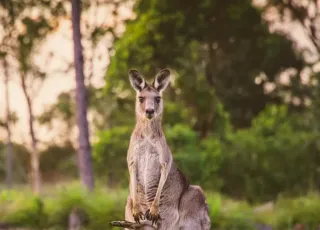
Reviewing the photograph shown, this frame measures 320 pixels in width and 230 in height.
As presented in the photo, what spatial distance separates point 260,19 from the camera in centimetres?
2612

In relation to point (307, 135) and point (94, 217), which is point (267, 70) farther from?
point (94, 217)

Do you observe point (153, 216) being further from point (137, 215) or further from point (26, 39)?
point (26, 39)

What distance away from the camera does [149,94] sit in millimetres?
6762

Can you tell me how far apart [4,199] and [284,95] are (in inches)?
667

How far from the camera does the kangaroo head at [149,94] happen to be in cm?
670

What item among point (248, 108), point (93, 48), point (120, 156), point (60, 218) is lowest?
point (60, 218)

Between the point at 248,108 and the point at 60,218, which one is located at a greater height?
the point at 248,108

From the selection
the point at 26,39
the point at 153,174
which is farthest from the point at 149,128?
the point at 26,39

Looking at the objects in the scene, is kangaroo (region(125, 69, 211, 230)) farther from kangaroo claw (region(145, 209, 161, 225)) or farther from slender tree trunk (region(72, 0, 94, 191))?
slender tree trunk (region(72, 0, 94, 191))

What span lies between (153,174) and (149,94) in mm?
847

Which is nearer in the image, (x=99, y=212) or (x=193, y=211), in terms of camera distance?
(x=193, y=211)

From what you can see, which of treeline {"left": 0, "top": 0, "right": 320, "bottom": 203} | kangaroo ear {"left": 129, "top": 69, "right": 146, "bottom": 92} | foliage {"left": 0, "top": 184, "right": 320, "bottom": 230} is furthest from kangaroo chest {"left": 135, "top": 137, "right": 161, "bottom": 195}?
treeline {"left": 0, "top": 0, "right": 320, "bottom": 203}

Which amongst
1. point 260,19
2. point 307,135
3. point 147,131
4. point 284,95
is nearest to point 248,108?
point 284,95

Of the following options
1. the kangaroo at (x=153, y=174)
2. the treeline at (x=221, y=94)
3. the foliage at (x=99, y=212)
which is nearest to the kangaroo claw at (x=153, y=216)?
the kangaroo at (x=153, y=174)
